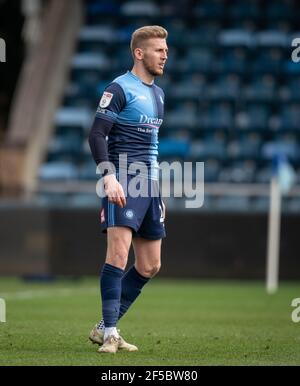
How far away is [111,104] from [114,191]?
64 centimetres

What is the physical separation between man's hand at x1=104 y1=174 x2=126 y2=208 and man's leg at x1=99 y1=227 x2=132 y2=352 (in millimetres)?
258

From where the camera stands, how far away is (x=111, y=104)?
770cm

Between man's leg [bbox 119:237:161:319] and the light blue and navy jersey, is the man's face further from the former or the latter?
man's leg [bbox 119:237:161:319]

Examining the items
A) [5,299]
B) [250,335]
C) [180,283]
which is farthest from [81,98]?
[250,335]

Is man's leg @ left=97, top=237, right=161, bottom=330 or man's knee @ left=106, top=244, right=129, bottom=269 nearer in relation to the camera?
man's knee @ left=106, top=244, right=129, bottom=269

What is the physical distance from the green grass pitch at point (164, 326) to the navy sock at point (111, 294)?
0.26 meters

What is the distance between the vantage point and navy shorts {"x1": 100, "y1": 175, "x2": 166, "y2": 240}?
7688 mm

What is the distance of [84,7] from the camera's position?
82.4ft

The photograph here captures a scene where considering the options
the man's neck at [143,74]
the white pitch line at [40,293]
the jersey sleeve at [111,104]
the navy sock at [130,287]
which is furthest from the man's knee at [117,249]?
the white pitch line at [40,293]

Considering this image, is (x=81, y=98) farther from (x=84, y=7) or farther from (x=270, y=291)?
(x=270, y=291)

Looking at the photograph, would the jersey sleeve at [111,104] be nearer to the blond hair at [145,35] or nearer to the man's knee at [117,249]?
the blond hair at [145,35]

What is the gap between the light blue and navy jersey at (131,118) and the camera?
7.74m

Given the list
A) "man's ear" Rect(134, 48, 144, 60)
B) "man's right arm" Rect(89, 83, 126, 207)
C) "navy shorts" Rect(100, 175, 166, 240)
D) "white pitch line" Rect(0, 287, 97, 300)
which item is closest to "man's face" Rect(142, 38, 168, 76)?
"man's ear" Rect(134, 48, 144, 60)

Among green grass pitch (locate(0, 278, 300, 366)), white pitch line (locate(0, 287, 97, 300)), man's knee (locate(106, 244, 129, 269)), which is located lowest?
white pitch line (locate(0, 287, 97, 300))
